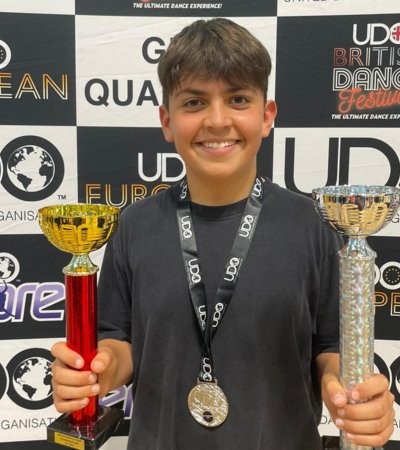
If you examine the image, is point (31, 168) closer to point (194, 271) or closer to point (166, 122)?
point (166, 122)

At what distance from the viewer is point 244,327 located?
3.71ft

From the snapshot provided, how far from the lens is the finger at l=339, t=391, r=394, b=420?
880 mm

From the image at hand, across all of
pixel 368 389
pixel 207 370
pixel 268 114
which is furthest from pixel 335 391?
pixel 268 114

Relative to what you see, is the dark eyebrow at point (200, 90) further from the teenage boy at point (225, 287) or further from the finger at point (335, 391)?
the finger at point (335, 391)

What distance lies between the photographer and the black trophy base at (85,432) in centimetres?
102

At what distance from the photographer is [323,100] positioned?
72.2 inches

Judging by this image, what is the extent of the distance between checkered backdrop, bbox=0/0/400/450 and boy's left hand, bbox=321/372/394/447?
104 centimetres

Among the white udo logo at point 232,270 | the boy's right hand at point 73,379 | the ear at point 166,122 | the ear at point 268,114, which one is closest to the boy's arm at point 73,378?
the boy's right hand at point 73,379

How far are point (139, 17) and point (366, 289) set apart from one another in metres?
1.35

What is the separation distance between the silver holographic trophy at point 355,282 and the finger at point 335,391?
0.02 meters

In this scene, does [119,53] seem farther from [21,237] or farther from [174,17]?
[21,237]

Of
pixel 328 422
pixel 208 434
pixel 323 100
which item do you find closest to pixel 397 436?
pixel 328 422

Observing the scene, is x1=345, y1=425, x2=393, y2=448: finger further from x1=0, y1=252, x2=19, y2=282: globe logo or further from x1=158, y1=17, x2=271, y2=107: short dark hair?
x1=0, y1=252, x2=19, y2=282: globe logo

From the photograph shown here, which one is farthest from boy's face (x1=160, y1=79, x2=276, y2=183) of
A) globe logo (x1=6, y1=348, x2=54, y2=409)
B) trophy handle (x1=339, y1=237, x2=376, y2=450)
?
globe logo (x1=6, y1=348, x2=54, y2=409)
